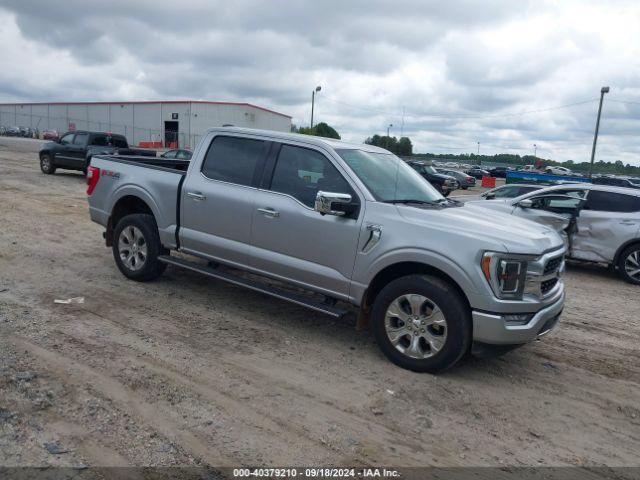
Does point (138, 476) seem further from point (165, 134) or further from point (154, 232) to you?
point (165, 134)

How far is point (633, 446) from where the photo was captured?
378 centimetres

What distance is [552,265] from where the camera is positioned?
4793 mm

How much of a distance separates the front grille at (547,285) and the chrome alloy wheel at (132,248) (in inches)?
175

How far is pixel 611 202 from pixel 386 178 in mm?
6167

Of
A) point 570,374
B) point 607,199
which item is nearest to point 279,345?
point 570,374

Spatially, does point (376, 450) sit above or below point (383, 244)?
below

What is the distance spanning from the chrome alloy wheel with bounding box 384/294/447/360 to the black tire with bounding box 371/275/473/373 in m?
0.02

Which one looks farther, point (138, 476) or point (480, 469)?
point (480, 469)

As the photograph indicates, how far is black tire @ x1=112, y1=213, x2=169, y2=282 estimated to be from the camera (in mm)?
6543

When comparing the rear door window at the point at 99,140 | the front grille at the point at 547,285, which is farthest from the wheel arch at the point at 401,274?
the rear door window at the point at 99,140

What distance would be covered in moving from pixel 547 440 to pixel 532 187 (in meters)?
11.0

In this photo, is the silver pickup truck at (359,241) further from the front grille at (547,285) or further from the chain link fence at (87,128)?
the chain link fence at (87,128)

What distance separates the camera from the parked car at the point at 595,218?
9.31m

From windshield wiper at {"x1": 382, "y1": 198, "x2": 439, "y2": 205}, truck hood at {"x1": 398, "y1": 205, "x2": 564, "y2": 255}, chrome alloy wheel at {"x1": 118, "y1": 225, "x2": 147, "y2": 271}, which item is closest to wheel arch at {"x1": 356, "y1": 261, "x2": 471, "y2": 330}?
truck hood at {"x1": 398, "y1": 205, "x2": 564, "y2": 255}
